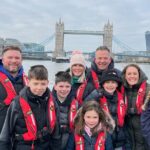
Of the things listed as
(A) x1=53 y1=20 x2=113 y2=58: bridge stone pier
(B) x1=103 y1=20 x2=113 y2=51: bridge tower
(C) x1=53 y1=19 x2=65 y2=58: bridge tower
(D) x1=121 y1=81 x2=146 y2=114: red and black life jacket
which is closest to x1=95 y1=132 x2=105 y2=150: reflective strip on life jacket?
(D) x1=121 y1=81 x2=146 y2=114: red and black life jacket

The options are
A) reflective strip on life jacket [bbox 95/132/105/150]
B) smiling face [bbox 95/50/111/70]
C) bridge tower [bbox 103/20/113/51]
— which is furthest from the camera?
bridge tower [bbox 103/20/113/51]

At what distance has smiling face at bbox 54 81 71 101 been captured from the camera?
→ 9.88 ft

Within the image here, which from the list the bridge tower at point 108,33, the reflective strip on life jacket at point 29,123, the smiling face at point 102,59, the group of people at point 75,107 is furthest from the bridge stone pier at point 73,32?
the reflective strip on life jacket at point 29,123

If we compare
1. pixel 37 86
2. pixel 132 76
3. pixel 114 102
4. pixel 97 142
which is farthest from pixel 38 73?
pixel 132 76

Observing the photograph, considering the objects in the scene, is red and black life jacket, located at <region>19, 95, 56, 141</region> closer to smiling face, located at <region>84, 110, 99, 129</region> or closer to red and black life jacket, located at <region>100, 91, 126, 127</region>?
smiling face, located at <region>84, 110, 99, 129</region>

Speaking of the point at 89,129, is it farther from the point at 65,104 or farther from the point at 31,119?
the point at 31,119

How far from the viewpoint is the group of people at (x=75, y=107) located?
261 cm

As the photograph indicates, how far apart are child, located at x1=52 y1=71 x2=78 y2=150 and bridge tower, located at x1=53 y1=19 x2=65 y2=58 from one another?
53.1 metres

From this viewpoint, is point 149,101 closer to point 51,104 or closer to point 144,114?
point 144,114

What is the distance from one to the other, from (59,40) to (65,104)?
62853 millimetres

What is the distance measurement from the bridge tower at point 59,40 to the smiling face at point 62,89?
53061 millimetres

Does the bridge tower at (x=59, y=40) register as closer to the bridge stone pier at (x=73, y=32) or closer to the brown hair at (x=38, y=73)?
the bridge stone pier at (x=73, y=32)

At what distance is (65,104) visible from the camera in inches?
120

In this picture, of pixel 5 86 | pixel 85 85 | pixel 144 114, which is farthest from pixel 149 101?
pixel 5 86
